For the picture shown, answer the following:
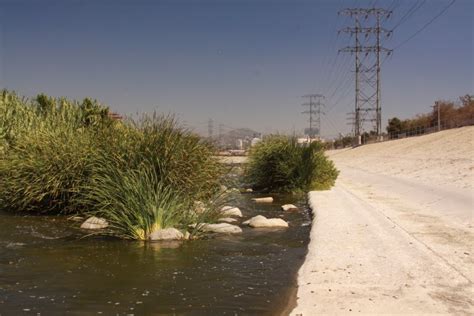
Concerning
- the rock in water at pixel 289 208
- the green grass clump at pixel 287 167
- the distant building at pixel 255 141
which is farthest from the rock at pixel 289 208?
the distant building at pixel 255 141

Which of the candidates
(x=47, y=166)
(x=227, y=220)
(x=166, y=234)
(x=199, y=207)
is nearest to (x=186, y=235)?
(x=166, y=234)

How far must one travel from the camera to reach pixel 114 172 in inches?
520

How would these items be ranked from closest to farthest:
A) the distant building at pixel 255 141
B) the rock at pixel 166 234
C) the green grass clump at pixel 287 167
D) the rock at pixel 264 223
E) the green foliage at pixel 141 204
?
the rock at pixel 166 234
the green foliage at pixel 141 204
the rock at pixel 264 223
the green grass clump at pixel 287 167
the distant building at pixel 255 141

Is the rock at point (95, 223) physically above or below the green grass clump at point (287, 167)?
below

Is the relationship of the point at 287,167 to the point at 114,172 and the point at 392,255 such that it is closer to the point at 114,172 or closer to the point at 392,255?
the point at 114,172

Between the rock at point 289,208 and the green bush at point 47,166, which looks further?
the rock at point 289,208

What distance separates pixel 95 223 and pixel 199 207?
2.53m

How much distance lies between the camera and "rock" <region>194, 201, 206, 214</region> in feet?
43.4

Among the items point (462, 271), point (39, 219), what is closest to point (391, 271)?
point (462, 271)

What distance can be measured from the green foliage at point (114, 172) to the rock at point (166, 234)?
0.72ft

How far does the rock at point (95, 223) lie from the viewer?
12.9 meters

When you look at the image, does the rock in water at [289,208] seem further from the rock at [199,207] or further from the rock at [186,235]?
the rock at [186,235]

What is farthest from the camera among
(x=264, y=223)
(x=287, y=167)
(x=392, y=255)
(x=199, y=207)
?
(x=287, y=167)

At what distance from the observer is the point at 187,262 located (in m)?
9.84
